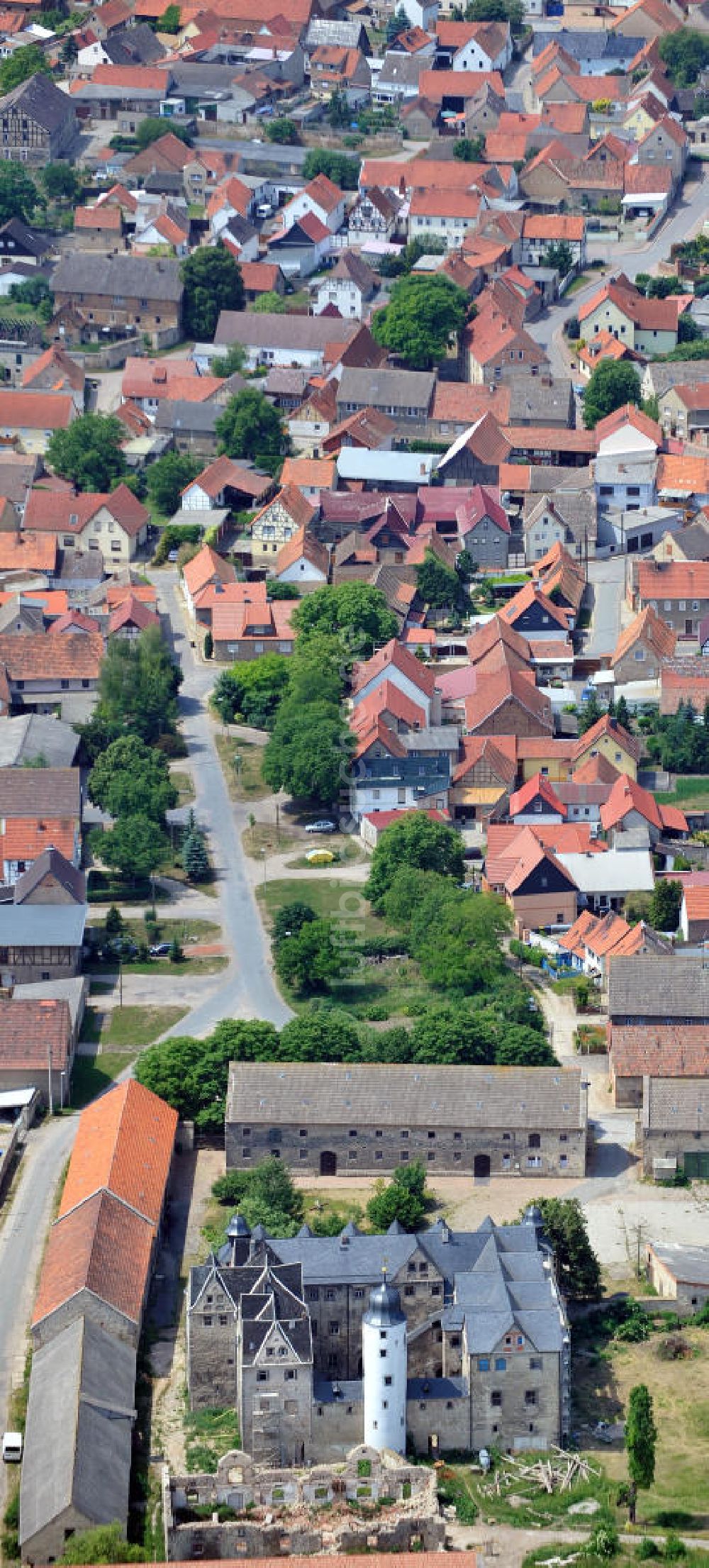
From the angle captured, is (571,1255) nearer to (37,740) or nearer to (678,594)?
(37,740)

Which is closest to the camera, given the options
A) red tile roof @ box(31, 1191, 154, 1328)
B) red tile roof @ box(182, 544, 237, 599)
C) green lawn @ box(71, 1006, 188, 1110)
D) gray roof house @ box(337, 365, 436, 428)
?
red tile roof @ box(31, 1191, 154, 1328)

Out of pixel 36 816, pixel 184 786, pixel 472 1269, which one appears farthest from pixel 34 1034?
pixel 184 786

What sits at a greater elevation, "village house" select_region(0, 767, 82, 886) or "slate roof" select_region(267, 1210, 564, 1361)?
"village house" select_region(0, 767, 82, 886)

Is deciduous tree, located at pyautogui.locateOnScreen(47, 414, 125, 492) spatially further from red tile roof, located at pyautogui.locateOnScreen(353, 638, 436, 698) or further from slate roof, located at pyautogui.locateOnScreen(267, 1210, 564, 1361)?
slate roof, located at pyautogui.locateOnScreen(267, 1210, 564, 1361)

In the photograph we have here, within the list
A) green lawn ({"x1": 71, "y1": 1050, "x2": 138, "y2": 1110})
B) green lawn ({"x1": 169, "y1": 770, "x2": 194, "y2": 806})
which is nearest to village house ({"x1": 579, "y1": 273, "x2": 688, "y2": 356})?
green lawn ({"x1": 169, "y1": 770, "x2": 194, "y2": 806})

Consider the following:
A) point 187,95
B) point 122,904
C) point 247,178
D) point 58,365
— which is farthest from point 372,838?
point 187,95

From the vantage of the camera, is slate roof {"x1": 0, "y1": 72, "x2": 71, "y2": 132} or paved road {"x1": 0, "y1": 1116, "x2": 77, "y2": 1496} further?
slate roof {"x1": 0, "y1": 72, "x2": 71, "y2": 132}
